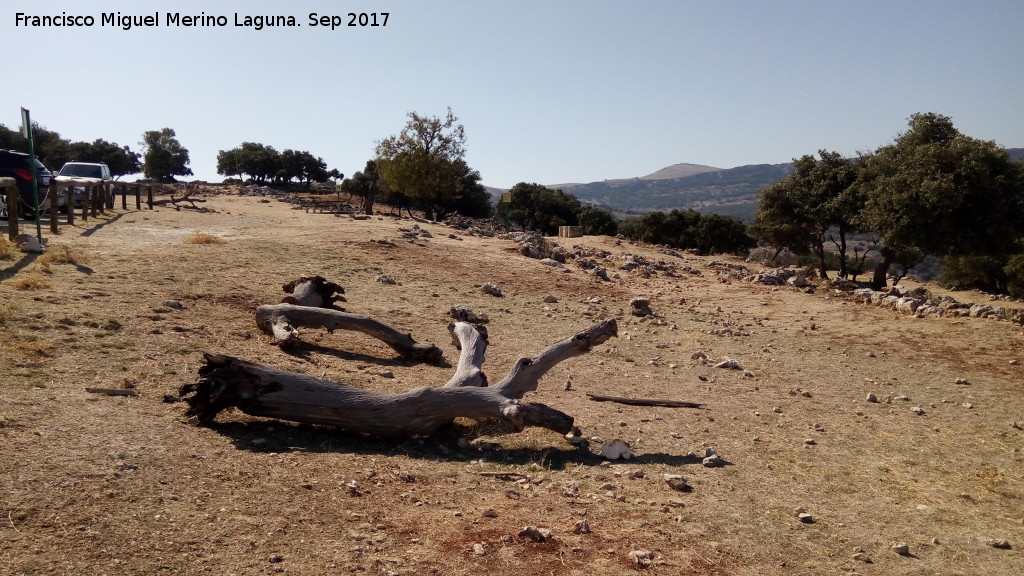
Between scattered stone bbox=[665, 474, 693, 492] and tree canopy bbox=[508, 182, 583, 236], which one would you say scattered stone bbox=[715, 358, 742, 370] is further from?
tree canopy bbox=[508, 182, 583, 236]

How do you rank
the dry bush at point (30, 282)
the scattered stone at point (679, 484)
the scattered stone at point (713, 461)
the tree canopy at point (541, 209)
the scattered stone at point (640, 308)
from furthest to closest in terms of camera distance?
the tree canopy at point (541, 209) → the scattered stone at point (640, 308) → the dry bush at point (30, 282) → the scattered stone at point (713, 461) → the scattered stone at point (679, 484)

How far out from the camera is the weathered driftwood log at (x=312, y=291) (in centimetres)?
→ 983

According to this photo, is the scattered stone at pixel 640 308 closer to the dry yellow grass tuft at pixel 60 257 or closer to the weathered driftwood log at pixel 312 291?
the weathered driftwood log at pixel 312 291

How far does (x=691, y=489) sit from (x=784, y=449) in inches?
67.1

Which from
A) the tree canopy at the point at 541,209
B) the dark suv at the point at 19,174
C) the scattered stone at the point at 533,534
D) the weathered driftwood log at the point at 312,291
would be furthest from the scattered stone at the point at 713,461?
the tree canopy at the point at 541,209

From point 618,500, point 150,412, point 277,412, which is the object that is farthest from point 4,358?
point 618,500

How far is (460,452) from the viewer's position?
583 centimetres

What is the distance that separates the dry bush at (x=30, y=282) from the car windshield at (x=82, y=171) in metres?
18.1

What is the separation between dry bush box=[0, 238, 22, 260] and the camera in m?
9.87

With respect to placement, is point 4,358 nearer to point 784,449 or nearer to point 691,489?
point 691,489

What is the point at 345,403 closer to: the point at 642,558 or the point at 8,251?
the point at 642,558

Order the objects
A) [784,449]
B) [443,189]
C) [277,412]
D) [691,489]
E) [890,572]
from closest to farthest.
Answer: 1. [890,572]
2. [691,489]
3. [277,412]
4. [784,449]
5. [443,189]

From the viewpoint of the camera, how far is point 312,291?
10016 mm

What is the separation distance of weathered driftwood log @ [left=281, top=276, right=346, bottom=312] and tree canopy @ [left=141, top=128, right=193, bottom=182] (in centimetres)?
5723
